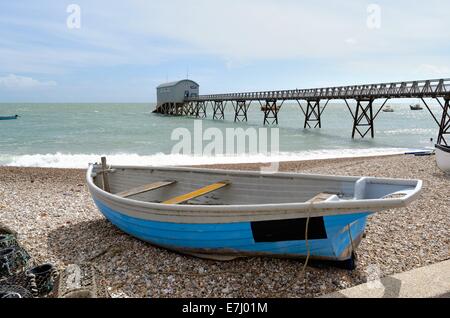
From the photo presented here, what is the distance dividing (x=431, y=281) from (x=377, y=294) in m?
0.72

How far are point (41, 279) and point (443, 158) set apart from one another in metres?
11.2

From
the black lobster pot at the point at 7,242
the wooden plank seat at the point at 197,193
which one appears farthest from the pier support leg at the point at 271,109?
the black lobster pot at the point at 7,242

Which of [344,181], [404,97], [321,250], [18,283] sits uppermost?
[404,97]

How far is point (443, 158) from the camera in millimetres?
10883

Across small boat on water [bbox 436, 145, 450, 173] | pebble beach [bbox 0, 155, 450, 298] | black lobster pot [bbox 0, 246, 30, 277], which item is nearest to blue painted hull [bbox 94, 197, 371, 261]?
pebble beach [bbox 0, 155, 450, 298]

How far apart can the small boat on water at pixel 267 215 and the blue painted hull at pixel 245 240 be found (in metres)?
0.01

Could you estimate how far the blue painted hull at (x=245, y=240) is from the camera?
4031 millimetres

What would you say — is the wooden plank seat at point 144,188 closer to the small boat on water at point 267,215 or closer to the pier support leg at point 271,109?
the small boat on water at point 267,215

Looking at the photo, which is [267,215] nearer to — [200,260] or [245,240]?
[245,240]

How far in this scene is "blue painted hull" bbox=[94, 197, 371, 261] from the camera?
403 centimetres

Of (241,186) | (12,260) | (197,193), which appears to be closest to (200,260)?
(197,193)

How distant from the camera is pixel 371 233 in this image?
575 cm
